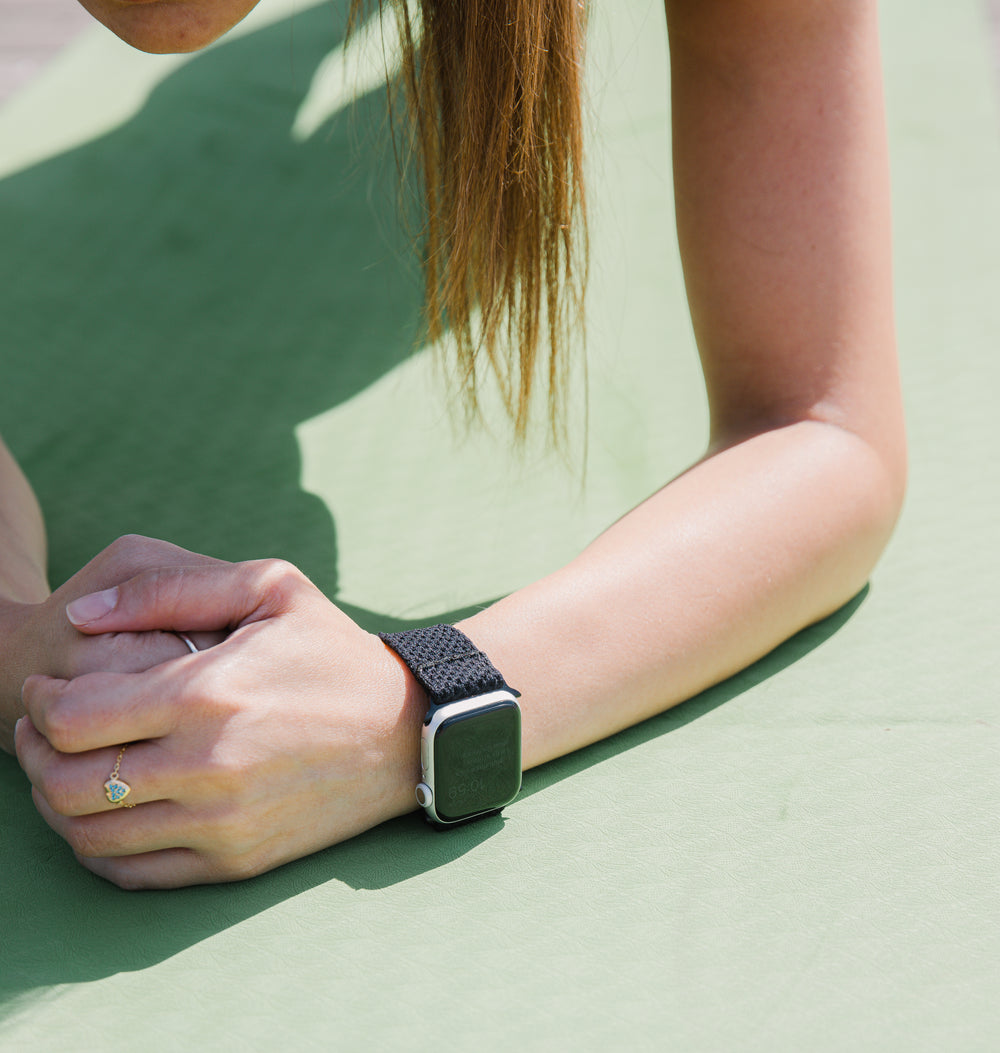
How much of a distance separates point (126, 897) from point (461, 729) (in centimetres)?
24

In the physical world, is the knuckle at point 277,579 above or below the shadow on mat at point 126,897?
above

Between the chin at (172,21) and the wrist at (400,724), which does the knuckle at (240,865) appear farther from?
the chin at (172,21)

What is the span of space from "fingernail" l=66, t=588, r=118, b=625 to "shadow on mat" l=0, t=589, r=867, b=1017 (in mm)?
175

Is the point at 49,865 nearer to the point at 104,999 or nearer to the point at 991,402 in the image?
the point at 104,999

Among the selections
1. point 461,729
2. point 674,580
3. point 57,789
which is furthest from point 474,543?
point 57,789

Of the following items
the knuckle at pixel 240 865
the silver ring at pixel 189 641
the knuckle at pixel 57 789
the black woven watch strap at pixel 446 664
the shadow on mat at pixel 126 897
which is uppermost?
the silver ring at pixel 189 641

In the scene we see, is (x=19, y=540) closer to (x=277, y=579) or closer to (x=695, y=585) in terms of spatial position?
(x=277, y=579)

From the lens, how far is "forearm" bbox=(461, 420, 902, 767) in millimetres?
820

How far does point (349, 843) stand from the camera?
2.58ft

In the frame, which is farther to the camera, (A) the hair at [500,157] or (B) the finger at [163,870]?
(A) the hair at [500,157]

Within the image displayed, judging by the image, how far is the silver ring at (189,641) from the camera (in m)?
0.73

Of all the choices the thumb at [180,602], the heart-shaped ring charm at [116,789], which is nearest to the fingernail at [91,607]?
the thumb at [180,602]

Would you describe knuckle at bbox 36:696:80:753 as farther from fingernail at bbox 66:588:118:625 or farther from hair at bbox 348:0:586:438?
hair at bbox 348:0:586:438

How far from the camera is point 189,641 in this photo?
0.74m
